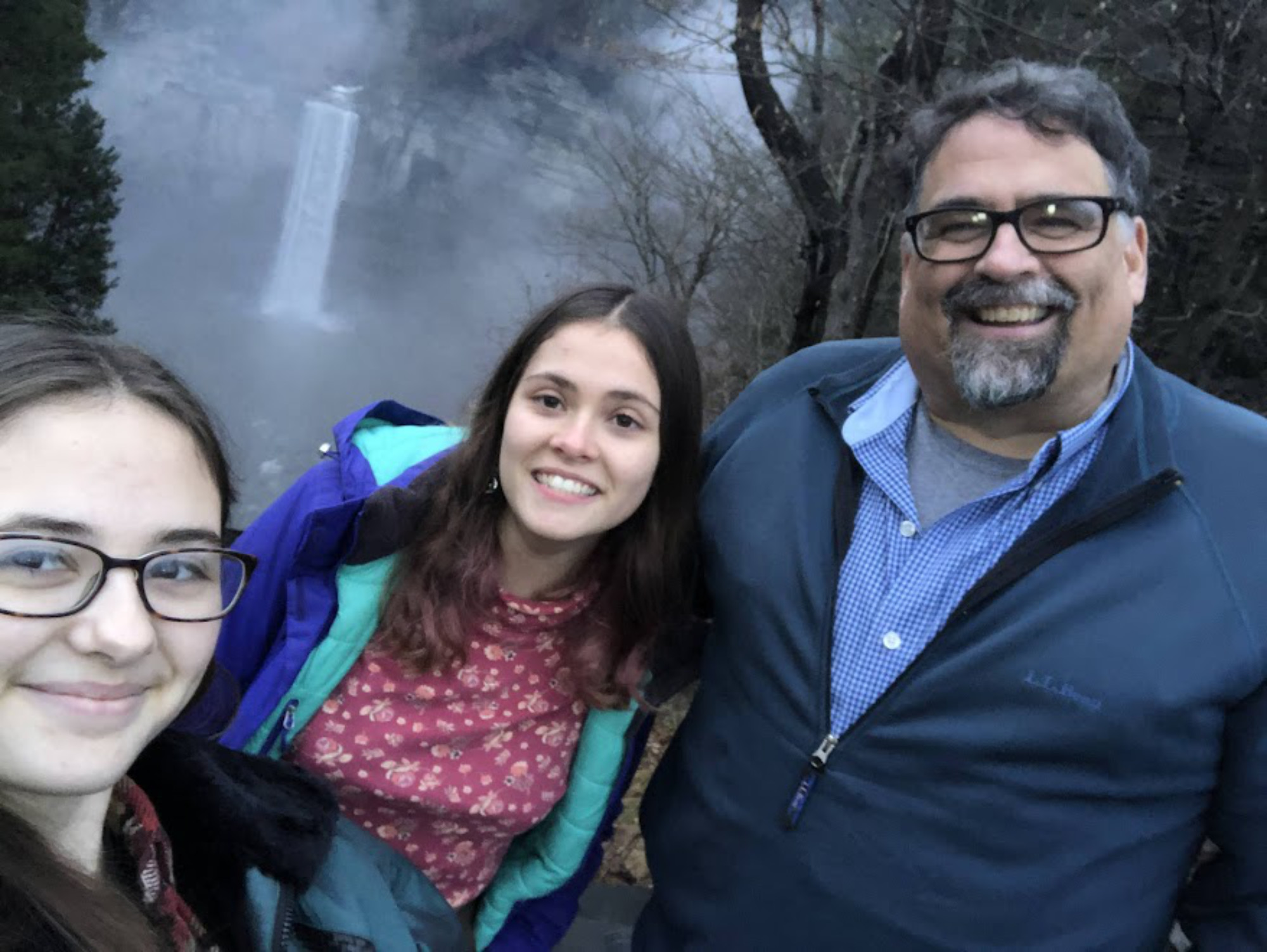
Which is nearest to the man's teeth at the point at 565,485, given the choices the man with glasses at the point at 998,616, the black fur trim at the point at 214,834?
the man with glasses at the point at 998,616

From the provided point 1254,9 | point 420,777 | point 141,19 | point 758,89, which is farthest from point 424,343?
point 420,777

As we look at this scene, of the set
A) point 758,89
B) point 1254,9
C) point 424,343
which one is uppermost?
point 1254,9

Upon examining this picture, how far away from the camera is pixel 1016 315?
5.57 feet

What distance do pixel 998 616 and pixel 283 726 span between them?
138cm

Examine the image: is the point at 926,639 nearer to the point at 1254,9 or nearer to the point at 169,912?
the point at 169,912

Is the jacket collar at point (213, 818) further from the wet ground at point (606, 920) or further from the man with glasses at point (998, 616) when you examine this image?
the wet ground at point (606, 920)

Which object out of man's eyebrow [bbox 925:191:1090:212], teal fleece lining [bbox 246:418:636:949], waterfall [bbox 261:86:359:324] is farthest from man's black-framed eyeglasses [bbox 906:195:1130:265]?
waterfall [bbox 261:86:359:324]

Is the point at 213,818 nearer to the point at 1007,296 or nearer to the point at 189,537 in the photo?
the point at 189,537

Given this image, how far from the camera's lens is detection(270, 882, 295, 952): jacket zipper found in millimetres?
1206

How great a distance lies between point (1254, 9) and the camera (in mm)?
4879

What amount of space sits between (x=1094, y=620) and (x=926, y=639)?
28cm

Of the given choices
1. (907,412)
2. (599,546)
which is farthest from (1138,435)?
(599,546)

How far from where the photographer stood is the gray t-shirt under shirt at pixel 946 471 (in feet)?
5.72

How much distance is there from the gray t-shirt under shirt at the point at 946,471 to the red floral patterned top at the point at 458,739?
0.73 meters
